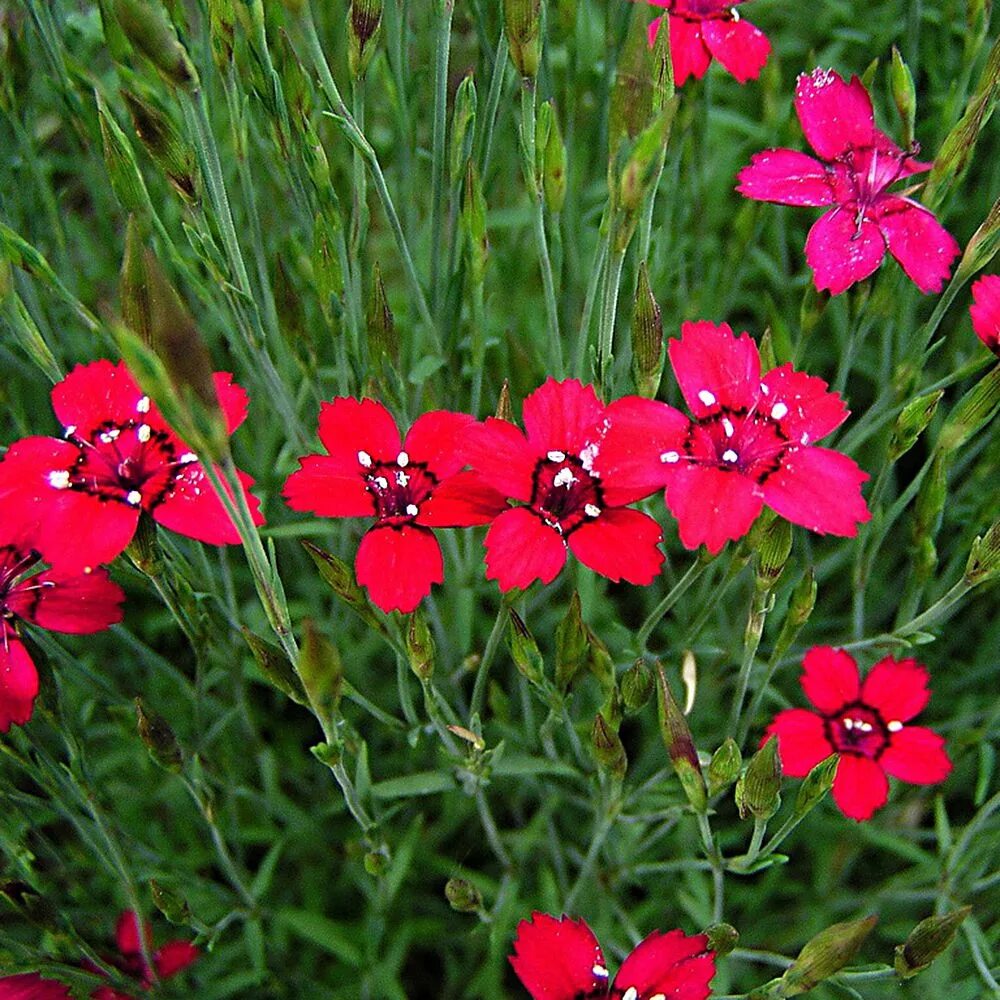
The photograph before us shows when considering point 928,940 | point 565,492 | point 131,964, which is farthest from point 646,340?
point 131,964

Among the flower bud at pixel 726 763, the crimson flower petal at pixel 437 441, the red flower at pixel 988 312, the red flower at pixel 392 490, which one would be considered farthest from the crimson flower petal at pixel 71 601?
the red flower at pixel 988 312

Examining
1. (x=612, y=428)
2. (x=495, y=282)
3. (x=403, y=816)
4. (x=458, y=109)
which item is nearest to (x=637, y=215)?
(x=612, y=428)

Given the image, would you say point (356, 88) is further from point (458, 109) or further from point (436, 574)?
point (436, 574)

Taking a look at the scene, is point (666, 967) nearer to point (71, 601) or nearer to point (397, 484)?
point (397, 484)

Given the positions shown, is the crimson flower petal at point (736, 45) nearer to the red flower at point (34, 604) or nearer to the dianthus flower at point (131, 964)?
the red flower at point (34, 604)

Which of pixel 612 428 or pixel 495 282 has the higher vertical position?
pixel 612 428
